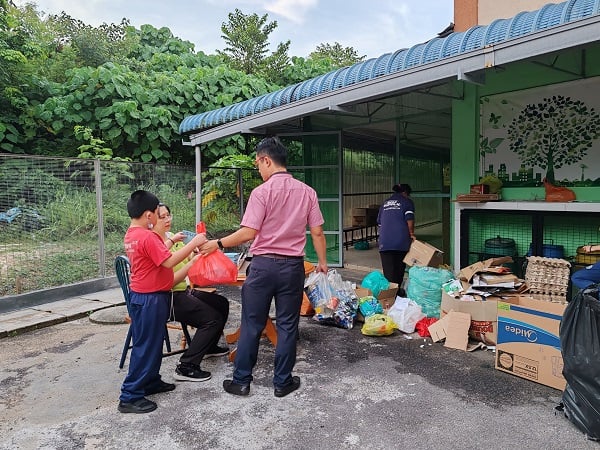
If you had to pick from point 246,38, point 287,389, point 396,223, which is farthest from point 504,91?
point 246,38

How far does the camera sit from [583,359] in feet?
8.07

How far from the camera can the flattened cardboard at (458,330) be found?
157 inches

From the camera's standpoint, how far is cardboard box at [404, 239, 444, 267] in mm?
5273

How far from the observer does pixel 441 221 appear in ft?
24.7

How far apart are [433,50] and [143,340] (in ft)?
12.9

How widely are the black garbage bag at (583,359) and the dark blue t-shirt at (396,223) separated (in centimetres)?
284

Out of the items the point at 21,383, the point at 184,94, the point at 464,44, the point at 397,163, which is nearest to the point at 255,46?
the point at 184,94

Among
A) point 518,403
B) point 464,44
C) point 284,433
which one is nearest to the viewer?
point 284,433

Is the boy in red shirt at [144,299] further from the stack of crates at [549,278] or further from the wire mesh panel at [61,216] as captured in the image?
the wire mesh panel at [61,216]

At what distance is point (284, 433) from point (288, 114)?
394 cm

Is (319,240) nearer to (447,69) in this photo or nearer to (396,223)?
(447,69)

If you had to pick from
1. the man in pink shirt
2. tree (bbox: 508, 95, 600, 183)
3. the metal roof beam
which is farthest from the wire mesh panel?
tree (bbox: 508, 95, 600, 183)

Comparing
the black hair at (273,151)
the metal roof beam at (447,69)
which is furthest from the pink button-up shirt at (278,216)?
the metal roof beam at (447,69)

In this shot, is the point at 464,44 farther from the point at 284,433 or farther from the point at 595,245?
the point at 284,433
